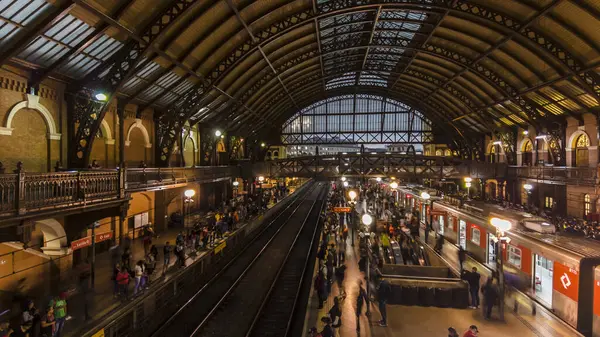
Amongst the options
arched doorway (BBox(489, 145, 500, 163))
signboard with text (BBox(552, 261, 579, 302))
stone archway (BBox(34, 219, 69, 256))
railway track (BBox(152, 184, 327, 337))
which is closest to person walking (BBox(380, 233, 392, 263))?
railway track (BBox(152, 184, 327, 337))

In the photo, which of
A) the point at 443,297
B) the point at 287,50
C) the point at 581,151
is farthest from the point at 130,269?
the point at 581,151

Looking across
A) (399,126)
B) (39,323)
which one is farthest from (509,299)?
(399,126)

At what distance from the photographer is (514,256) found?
14.0 metres

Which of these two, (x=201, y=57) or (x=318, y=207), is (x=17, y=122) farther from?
(x=318, y=207)

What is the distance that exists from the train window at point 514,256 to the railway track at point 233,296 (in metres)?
11.1

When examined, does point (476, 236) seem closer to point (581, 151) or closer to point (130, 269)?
point (581, 151)

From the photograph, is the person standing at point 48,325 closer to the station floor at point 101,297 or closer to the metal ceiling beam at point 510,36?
the station floor at point 101,297

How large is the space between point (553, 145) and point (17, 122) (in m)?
35.3

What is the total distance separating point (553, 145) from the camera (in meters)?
27.5

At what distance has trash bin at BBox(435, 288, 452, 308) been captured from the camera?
12727 mm

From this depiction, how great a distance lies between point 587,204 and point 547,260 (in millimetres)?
17086

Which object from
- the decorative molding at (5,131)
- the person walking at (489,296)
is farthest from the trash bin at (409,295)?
the decorative molding at (5,131)

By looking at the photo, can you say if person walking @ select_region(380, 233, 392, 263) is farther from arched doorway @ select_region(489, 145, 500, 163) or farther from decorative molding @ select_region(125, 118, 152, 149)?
arched doorway @ select_region(489, 145, 500, 163)

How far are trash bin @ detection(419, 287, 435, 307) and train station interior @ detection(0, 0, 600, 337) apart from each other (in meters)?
0.08
